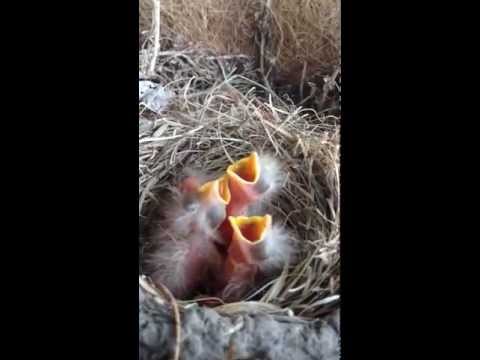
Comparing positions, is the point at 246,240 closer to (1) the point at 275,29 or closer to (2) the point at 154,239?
(2) the point at 154,239

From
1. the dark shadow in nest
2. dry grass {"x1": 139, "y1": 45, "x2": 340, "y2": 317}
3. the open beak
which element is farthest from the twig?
the open beak

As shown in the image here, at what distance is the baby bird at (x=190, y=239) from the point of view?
2.04 metres

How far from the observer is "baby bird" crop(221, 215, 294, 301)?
2.04 metres

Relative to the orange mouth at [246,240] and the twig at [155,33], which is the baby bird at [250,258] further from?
the twig at [155,33]

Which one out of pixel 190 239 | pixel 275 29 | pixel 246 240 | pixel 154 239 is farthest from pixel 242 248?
pixel 275 29

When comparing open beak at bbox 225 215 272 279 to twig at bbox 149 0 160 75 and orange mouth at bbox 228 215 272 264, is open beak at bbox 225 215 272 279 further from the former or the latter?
twig at bbox 149 0 160 75

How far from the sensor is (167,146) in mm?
2072

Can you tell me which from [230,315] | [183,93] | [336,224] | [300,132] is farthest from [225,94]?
[230,315]

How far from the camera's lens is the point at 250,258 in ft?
6.69

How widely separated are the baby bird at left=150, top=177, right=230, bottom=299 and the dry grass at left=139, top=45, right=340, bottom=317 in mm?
58

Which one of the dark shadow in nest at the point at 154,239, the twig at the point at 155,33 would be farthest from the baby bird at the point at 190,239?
the twig at the point at 155,33

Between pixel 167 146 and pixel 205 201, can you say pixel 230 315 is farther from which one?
pixel 167 146

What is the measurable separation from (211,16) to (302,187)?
23.2 inches

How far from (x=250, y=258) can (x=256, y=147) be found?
333mm
